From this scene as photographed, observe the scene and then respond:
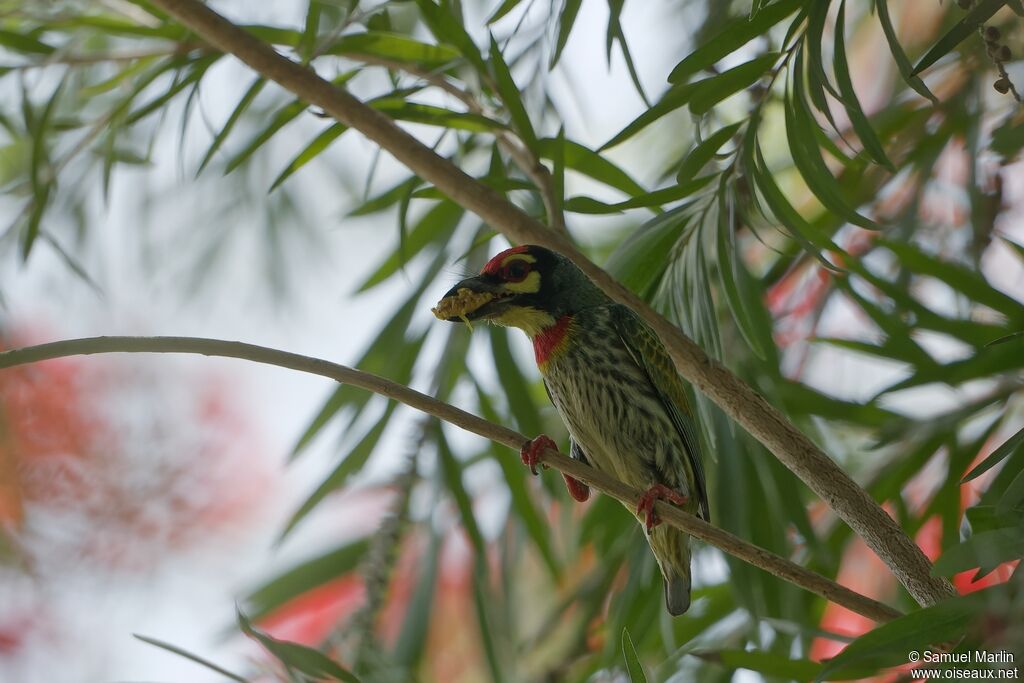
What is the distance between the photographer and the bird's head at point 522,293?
2.00 meters

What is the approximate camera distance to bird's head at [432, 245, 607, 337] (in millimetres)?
1997

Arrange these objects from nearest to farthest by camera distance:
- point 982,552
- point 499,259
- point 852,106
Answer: point 982,552, point 852,106, point 499,259

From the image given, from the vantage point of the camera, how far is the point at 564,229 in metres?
1.77

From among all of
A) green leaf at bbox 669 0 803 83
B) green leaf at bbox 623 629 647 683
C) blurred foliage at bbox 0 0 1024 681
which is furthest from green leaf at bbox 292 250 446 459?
green leaf at bbox 623 629 647 683

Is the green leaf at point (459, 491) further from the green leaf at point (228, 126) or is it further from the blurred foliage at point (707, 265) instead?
the green leaf at point (228, 126)

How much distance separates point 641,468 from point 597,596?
835 millimetres

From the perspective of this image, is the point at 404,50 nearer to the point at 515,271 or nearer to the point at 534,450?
the point at 515,271

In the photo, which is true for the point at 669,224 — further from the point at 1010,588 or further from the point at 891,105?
the point at 891,105

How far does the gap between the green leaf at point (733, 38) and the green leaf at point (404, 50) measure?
0.59m

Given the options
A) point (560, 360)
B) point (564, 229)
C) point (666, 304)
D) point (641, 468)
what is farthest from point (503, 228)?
point (641, 468)

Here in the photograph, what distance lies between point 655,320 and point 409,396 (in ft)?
1.31

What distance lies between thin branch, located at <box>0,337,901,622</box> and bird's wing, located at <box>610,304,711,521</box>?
0.72 meters

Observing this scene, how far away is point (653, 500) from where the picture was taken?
5.47 ft

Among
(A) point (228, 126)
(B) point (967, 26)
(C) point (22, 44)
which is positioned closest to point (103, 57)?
(C) point (22, 44)
